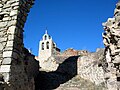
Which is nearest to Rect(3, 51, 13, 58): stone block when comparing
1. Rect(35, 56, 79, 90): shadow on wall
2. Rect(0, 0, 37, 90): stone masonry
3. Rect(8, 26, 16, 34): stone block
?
Rect(0, 0, 37, 90): stone masonry

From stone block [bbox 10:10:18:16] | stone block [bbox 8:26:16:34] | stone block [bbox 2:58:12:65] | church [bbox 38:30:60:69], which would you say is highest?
church [bbox 38:30:60:69]

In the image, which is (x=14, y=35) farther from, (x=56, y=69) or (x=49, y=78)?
(x=56, y=69)

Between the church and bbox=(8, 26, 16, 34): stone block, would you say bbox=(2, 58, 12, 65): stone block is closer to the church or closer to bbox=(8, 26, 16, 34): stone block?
bbox=(8, 26, 16, 34): stone block

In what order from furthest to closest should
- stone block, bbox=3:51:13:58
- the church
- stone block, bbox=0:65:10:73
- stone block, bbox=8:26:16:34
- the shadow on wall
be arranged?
1. the church
2. the shadow on wall
3. stone block, bbox=8:26:16:34
4. stone block, bbox=3:51:13:58
5. stone block, bbox=0:65:10:73

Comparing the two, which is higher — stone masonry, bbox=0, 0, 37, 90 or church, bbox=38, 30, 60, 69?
church, bbox=38, 30, 60, 69

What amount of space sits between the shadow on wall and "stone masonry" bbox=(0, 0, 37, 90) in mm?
6681

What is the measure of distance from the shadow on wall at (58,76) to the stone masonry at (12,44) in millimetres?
6681

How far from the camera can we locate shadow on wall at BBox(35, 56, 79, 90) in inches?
527

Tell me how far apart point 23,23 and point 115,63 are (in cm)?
290

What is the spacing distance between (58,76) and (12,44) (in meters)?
9.00

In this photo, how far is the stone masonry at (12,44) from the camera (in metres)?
5.63

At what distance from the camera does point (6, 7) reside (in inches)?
254

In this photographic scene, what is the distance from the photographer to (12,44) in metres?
5.89

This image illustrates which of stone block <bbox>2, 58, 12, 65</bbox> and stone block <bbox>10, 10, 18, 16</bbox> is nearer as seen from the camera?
stone block <bbox>2, 58, 12, 65</bbox>
